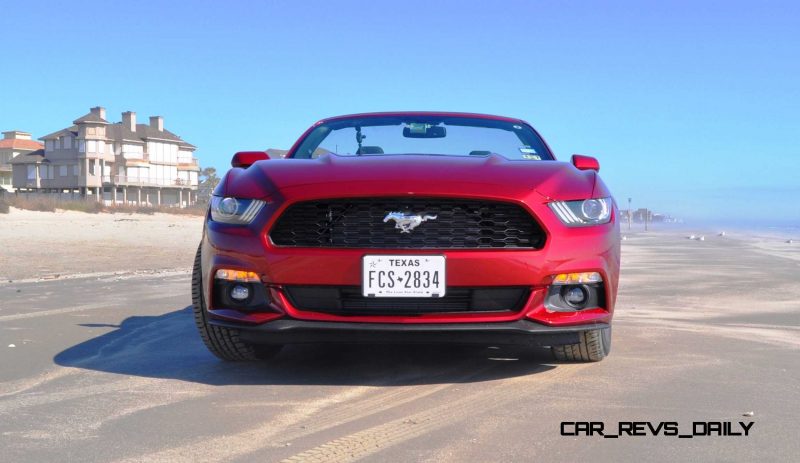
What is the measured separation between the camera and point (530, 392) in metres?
3.54

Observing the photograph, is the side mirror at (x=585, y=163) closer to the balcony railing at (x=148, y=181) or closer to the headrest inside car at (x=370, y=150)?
the headrest inside car at (x=370, y=150)

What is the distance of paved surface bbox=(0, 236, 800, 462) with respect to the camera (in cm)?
268

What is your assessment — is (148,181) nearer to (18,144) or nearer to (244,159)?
(18,144)

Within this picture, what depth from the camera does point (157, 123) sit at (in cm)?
7438

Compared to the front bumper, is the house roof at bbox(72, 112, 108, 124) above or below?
above

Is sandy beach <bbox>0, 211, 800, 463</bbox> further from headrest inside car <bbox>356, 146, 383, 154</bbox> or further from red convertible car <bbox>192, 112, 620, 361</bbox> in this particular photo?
headrest inside car <bbox>356, 146, 383, 154</bbox>

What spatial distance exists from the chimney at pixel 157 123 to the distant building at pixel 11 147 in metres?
17.4

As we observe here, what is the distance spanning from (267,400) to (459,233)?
1.08 metres

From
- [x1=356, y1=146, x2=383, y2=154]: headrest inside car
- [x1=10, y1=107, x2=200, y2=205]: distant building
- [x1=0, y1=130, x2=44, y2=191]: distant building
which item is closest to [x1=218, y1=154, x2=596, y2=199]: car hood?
[x1=356, y1=146, x2=383, y2=154]: headrest inside car

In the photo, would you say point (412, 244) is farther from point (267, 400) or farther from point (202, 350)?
point (202, 350)

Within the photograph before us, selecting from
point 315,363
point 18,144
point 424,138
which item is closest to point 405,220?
point 315,363

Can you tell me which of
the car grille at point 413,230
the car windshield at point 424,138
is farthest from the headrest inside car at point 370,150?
the car grille at point 413,230

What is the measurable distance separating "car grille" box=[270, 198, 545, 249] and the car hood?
68mm

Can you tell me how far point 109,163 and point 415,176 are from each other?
6882 cm
